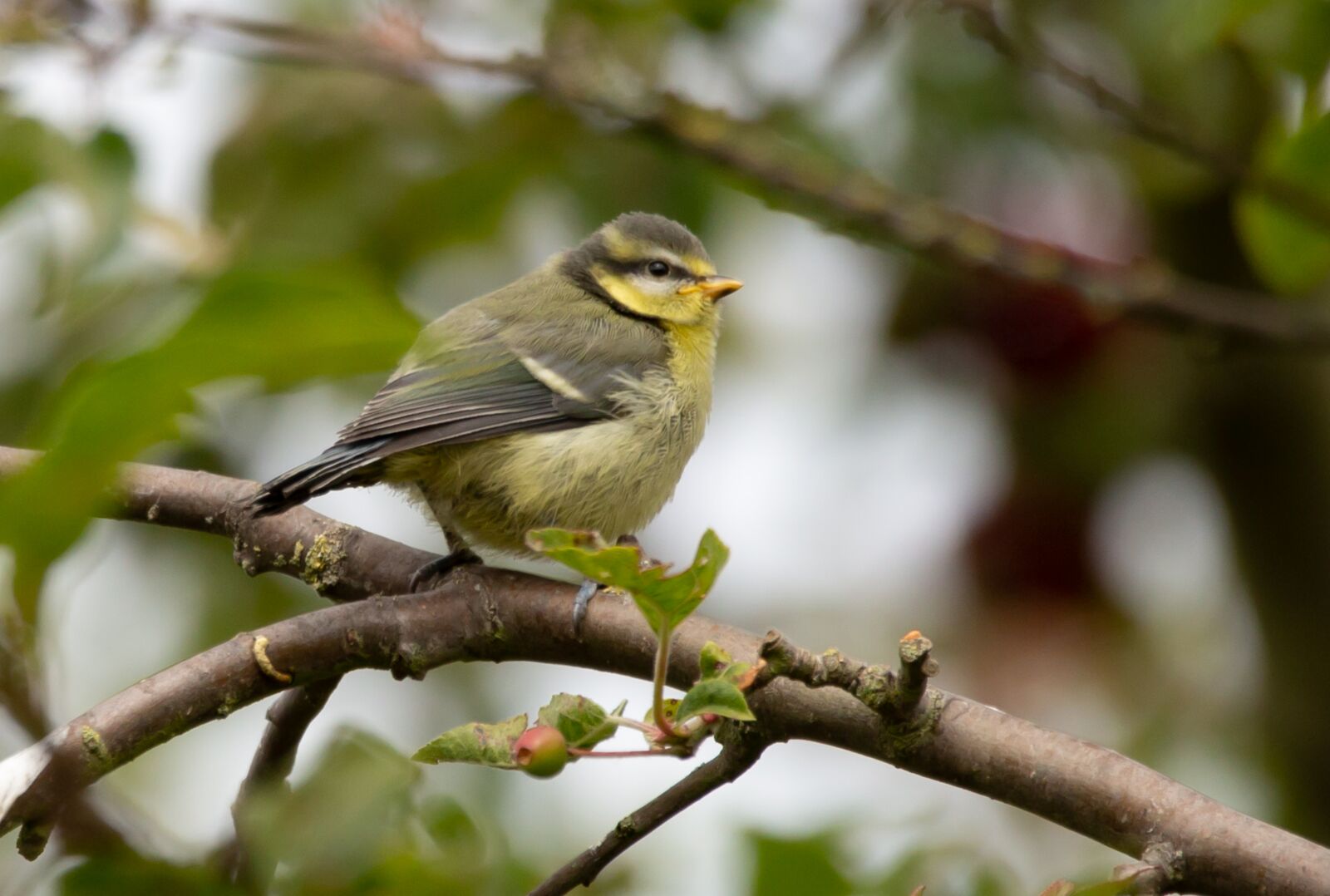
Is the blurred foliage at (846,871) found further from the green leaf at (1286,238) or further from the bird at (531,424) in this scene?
the green leaf at (1286,238)

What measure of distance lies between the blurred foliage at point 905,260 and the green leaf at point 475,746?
0.06 metres

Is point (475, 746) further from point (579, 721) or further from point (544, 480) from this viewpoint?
point (544, 480)

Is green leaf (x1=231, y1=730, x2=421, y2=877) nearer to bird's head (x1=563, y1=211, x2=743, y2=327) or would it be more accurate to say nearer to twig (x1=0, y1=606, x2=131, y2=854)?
twig (x1=0, y1=606, x2=131, y2=854)

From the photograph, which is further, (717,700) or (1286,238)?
(1286,238)

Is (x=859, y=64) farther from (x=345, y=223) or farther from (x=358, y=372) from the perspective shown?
(x=358, y=372)

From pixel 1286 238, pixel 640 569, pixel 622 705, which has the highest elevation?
pixel 1286 238

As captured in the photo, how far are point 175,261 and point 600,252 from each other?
1.12 meters

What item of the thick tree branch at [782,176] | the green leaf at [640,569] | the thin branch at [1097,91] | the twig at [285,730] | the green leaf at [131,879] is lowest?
the twig at [285,730]

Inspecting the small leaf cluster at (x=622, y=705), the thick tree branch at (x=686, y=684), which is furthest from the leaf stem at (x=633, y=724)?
the thick tree branch at (x=686, y=684)

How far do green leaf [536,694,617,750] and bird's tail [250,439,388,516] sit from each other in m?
0.93

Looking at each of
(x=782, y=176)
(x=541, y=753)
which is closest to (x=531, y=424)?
(x=782, y=176)

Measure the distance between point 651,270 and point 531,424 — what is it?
0.95 m

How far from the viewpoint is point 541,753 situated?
156 cm

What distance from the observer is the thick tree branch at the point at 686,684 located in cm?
171
